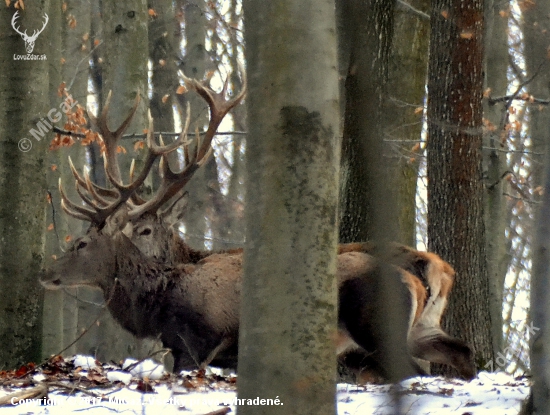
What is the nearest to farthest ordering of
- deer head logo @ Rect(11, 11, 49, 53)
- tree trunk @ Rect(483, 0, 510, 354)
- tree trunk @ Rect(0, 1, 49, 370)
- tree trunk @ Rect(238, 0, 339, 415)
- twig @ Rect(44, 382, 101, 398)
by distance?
tree trunk @ Rect(238, 0, 339, 415)
twig @ Rect(44, 382, 101, 398)
tree trunk @ Rect(0, 1, 49, 370)
deer head logo @ Rect(11, 11, 49, 53)
tree trunk @ Rect(483, 0, 510, 354)

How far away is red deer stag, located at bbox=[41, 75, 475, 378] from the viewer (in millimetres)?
6883

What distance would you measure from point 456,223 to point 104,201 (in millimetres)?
3594

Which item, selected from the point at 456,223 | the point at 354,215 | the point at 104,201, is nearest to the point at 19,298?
the point at 104,201

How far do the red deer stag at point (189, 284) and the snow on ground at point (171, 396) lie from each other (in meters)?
0.93

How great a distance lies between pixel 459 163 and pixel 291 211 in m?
5.13

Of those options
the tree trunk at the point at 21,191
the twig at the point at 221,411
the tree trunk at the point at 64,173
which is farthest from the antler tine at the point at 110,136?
the twig at the point at 221,411

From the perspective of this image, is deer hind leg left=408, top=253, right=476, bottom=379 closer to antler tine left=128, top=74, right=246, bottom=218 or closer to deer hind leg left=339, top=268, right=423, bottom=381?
deer hind leg left=339, top=268, right=423, bottom=381

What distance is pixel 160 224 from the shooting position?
8.53 m

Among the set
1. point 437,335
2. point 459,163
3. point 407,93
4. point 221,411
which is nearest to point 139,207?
point 407,93

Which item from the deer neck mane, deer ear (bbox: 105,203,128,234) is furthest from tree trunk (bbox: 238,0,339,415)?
deer ear (bbox: 105,203,128,234)

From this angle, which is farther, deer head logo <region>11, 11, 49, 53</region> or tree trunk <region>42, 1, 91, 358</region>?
tree trunk <region>42, 1, 91, 358</region>

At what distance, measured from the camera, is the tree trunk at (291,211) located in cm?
324

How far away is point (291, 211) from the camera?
3.29 metres

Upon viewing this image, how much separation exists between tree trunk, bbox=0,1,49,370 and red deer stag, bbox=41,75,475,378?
409 millimetres
